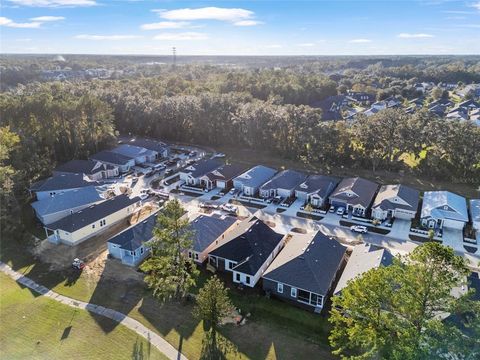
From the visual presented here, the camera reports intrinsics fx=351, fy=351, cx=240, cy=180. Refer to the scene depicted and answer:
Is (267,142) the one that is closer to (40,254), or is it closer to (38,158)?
(38,158)

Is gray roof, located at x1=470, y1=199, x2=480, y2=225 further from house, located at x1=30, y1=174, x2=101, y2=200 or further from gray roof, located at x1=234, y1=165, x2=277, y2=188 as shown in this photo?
house, located at x1=30, y1=174, x2=101, y2=200

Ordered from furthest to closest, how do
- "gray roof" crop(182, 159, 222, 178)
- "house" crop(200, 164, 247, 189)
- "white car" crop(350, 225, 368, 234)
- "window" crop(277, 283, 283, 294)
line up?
"gray roof" crop(182, 159, 222, 178) → "house" crop(200, 164, 247, 189) → "white car" crop(350, 225, 368, 234) → "window" crop(277, 283, 283, 294)

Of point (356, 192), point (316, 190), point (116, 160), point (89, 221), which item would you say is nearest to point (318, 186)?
point (316, 190)

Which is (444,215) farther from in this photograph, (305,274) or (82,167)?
(82,167)

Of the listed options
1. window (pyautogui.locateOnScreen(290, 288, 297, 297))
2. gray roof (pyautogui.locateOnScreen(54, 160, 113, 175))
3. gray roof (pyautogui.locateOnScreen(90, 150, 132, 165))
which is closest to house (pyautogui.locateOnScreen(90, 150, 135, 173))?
gray roof (pyautogui.locateOnScreen(90, 150, 132, 165))

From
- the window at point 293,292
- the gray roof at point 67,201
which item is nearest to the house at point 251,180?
the gray roof at point 67,201

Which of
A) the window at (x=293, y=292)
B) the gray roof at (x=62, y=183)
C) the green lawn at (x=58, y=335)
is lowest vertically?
the green lawn at (x=58, y=335)

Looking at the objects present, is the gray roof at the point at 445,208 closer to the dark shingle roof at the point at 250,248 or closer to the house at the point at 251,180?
the dark shingle roof at the point at 250,248
